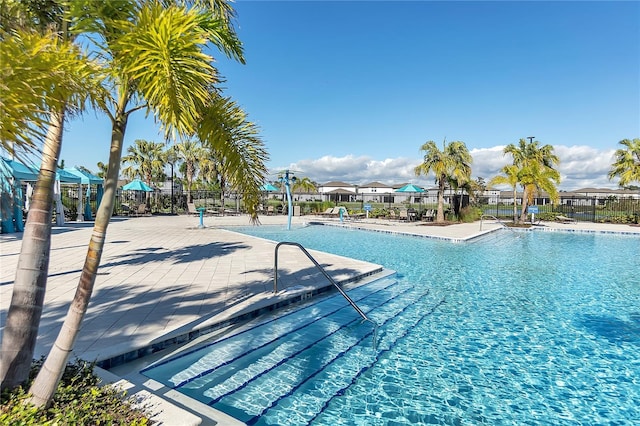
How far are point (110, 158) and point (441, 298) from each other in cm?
605

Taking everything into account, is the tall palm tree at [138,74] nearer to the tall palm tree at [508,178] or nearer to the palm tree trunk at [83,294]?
the palm tree trunk at [83,294]

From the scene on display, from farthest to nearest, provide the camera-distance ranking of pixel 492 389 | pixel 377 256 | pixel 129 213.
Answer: pixel 129 213
pixel 377 256
pixel 492 389

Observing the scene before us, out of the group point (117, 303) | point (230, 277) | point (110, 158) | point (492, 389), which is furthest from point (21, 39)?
point (230, 277)

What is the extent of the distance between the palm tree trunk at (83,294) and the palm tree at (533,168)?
22.4m

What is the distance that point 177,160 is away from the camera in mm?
31891

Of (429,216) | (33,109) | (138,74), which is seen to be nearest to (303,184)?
(429,216)

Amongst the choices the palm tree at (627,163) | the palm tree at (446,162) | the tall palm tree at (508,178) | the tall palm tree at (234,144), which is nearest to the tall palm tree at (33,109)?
the tall palm tree at (234,144)

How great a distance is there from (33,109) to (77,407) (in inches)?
70.6

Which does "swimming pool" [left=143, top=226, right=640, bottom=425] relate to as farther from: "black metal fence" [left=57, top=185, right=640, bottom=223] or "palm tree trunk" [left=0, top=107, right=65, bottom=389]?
"black metal fence" [left=57, top=185, right=640, bottom=223]

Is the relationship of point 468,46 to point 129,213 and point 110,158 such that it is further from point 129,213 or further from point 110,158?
point 129,213

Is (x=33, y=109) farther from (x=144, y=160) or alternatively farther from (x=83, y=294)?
(x=144, y=160)

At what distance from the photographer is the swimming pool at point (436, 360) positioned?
10.8 feet

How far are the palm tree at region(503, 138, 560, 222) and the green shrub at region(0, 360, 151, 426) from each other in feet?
73.9

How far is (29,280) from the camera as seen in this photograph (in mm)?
2217
